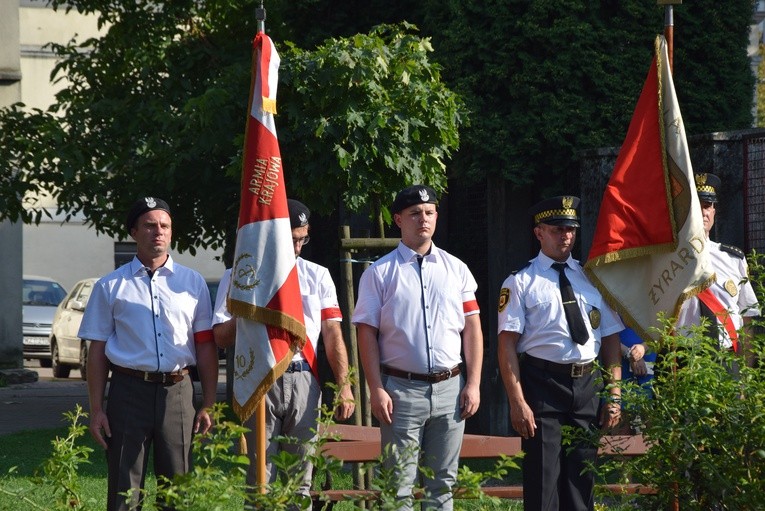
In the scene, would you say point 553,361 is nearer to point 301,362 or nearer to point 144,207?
point 301,362

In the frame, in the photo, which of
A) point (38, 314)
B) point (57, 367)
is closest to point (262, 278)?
point (57, 367)

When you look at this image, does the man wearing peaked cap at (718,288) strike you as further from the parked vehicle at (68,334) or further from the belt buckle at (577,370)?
the parked vehicle at (68,334)

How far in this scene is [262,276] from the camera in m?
6.31

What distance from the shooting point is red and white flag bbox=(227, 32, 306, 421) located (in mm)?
6258

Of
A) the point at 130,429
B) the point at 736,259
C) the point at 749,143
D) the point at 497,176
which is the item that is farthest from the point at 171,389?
the point at 497,176

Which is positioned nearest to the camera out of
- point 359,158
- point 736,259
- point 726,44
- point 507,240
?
point 736,259

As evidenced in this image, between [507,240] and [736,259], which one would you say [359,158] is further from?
[507,240]

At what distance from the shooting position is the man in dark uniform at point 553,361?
6.81 metres

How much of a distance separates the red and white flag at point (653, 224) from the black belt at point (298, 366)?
1.64 metres

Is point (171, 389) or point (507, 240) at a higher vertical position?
point (507, 240)

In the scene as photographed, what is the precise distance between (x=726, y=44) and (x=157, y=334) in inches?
279

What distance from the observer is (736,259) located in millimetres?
7398

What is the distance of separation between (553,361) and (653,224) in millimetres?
921

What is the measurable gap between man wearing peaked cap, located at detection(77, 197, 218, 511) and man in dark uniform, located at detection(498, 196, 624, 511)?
64.4 inches
